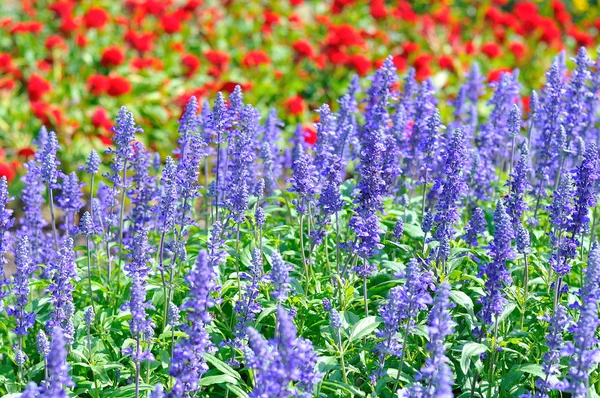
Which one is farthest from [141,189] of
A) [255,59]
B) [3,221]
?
[255,59]

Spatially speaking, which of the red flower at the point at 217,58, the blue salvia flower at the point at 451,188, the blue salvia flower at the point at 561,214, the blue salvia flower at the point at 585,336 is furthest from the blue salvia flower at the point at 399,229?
the red flower at the point at 217,58

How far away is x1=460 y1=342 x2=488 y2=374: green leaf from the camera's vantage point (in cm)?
480

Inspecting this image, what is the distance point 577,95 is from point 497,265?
271cm

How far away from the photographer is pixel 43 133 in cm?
684

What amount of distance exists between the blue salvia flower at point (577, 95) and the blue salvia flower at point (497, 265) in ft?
7.75

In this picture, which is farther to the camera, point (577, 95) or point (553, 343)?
point (577, 95)

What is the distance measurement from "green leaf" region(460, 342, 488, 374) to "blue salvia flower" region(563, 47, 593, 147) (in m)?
2.57

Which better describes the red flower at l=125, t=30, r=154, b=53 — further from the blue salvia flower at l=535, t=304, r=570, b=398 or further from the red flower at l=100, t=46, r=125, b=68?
the blue salvia flower at l=535, t=304, r=570, b=398

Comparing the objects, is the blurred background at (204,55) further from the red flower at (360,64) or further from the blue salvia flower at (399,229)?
the blue salvia flower at (399,229)

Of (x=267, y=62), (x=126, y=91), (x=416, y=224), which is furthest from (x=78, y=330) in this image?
(x=267, y=62)

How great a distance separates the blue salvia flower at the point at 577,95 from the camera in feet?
21.8

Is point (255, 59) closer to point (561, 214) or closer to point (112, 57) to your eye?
point (112, 57)

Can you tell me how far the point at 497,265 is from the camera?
4.68 m

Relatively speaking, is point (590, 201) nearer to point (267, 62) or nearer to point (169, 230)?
point (169, 230)
